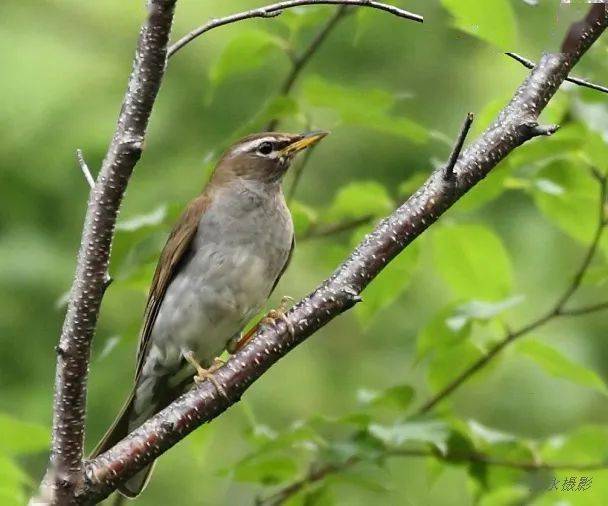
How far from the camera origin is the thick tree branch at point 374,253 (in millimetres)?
2654

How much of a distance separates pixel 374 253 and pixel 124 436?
1.80 m

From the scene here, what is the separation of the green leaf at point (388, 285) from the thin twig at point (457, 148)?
3.63ft

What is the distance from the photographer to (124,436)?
4.13m

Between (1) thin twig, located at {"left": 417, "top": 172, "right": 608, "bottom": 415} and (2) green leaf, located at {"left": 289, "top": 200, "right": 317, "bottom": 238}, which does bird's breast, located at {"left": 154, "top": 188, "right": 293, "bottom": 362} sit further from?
(1) thin twig, located at {"left": 417, "top": 172, "right": 608, "bottom": 415}

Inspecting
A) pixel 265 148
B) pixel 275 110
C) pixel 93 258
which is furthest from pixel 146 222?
pixel 93 258

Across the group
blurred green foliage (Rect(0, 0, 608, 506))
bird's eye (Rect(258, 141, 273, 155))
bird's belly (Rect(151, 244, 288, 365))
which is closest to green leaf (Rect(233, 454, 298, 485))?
blurred green foliage (Rect(0, 0, 608, 506))

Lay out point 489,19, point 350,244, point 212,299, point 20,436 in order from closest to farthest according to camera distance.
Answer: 1. point 20,436
2. point 489,19
3. point 350,244
4. point 212,299

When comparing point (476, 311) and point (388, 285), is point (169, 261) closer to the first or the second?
point (388, 285)

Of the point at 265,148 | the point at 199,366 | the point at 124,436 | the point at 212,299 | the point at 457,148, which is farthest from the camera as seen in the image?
the point at 265,148

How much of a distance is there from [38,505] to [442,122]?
391 cm

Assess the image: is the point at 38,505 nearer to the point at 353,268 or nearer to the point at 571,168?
the point at 353,268

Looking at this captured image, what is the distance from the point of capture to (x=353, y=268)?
2.69 m

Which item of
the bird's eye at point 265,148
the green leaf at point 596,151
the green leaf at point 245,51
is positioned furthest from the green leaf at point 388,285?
the bird's eye at point 265,148

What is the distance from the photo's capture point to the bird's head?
4.57 metres
